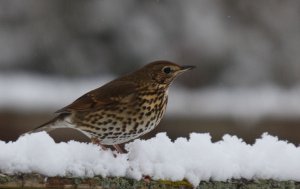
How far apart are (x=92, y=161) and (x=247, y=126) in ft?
15.9

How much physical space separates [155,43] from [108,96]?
32.7 ft

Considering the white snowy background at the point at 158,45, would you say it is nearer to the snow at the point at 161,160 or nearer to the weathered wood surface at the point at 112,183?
the snow at the point at 161,160

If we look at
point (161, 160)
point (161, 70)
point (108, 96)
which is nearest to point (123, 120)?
point (108, 96)

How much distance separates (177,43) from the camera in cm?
1384

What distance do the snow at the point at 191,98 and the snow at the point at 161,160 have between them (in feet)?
17.5

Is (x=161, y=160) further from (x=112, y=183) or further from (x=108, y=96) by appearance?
(x=108, y=96)

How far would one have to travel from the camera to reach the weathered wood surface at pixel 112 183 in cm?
264

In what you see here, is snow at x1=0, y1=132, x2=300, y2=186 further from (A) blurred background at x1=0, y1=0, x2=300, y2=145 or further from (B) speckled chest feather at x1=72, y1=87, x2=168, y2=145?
(A) blurred background at x1=0, y1=0, x2=300, y2=145

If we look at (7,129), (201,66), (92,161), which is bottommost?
(92,161)

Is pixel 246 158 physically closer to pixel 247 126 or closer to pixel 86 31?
pixel 247 126

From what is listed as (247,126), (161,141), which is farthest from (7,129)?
(161,141)

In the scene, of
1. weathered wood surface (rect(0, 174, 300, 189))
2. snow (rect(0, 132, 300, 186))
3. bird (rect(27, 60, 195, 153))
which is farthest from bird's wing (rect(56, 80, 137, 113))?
weathered wood surface (rect(0, 174, 300, 189))

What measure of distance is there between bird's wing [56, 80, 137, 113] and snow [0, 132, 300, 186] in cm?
87

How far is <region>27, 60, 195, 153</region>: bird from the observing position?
384 centimetres
